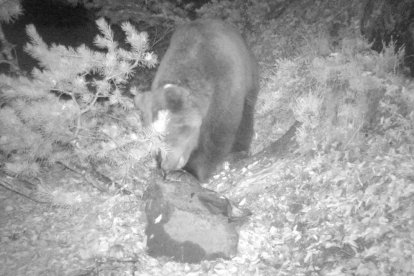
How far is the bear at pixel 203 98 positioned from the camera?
5668mm

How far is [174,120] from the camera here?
5582 millimetres

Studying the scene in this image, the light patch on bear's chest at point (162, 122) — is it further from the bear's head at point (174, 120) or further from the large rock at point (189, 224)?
the large rock at point (189, 224)

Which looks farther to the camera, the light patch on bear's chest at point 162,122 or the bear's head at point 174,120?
the bear's head at point 174,120

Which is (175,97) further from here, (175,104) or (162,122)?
(162,122)

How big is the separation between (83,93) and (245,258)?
332cm

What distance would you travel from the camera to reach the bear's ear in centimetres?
561

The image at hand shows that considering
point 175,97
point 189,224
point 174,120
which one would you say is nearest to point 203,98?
point 175,97

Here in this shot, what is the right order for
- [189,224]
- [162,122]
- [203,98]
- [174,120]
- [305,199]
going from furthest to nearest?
[203,98], [174,120], [162,122], [305,199], [189,224]

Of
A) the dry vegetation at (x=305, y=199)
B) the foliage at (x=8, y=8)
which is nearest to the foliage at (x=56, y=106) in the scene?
the dry vegetation at (x=305, y=199)

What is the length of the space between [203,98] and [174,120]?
83 centimetres

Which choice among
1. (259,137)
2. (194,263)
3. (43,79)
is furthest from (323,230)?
(43,79)

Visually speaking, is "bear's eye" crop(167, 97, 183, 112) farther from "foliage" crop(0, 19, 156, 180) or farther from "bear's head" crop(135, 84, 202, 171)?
"foliage" crop(0, 19, 156, 180)

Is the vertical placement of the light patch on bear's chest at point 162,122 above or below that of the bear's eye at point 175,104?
below

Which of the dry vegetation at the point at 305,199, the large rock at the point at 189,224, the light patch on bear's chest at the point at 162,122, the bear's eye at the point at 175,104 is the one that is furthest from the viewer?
A: the bear's eye at the point at 175,104
